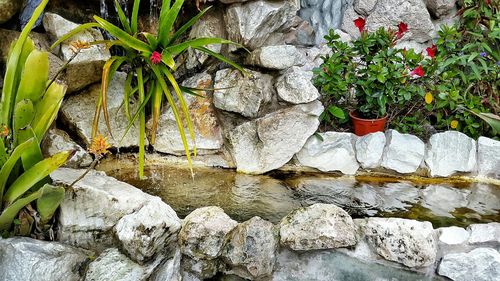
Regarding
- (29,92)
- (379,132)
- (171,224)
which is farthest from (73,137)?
(379,132)

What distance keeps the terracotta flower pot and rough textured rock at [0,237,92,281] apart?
230 centimetres

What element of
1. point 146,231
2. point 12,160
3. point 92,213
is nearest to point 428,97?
point 146,231

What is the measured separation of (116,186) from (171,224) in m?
0.45

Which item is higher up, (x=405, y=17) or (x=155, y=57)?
(x=405, y=17)

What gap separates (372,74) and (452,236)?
1.47 meters

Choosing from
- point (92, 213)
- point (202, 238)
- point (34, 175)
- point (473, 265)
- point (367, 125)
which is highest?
point (367, 125)

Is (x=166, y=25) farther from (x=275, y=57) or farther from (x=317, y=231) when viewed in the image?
(x=317, y=231)

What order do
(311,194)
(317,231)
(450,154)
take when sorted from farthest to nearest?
(450,154)
(311,194)
(317,231)

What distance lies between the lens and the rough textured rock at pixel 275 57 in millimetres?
3537

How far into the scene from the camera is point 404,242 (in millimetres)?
2488

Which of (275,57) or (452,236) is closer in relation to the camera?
(452,236)

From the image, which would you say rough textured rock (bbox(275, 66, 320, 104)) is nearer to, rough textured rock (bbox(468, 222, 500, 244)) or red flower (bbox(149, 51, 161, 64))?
red flower (bbox(149, 51, 161, 64))

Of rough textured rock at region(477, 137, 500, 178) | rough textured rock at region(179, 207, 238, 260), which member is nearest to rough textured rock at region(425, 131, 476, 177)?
rough textured rock at region(477, 137, 500, 178)

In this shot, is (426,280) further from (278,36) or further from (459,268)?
(278,36)
